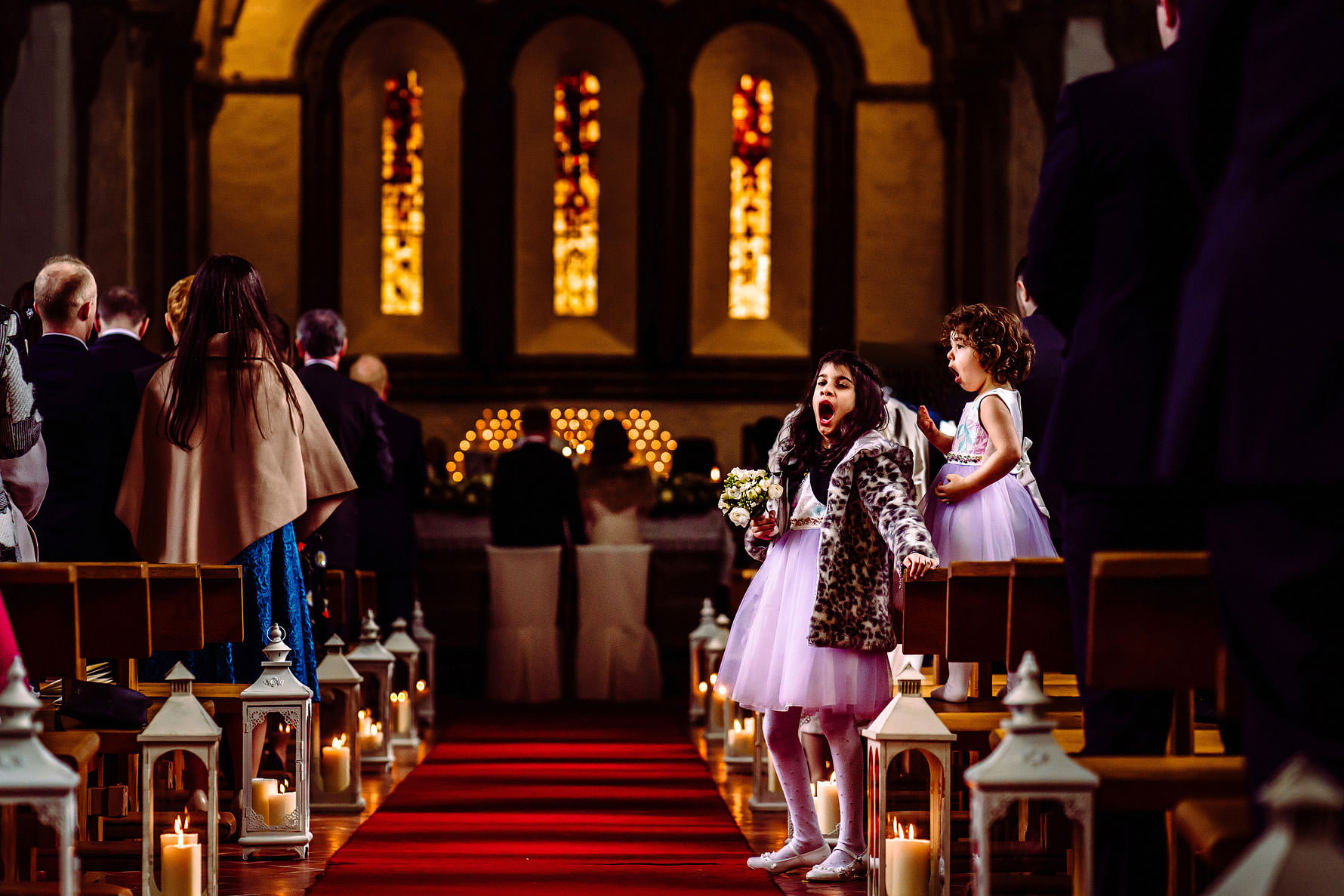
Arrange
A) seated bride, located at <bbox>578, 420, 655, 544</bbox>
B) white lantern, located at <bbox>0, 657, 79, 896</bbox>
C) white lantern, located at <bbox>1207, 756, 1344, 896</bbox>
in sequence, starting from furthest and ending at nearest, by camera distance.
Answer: seated bride, located at <bbox>578, 420, 655, 544</bbox> < white lantern, located at <bbox>0, 657, 79, 896</bbox> < white lantern, located at <bbox>1207, 756, 1344, 896</bbox>

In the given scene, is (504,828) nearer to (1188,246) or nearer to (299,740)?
(299,740)

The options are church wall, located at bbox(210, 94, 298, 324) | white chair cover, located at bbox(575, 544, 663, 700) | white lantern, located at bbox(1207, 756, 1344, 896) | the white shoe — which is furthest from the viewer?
church wall, located at bbox(210, 94, 298, 324)

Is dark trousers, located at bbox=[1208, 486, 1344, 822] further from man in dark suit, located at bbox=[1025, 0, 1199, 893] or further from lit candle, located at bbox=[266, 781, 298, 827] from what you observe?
lit candle, located at bbox=[266, 781, 298, 827]

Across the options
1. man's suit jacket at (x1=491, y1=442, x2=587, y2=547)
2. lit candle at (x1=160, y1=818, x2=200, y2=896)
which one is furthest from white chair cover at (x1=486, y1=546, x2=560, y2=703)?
lit candle at (x1=160, y1=818, x2=200, y2=896)

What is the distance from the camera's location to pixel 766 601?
4.77 m

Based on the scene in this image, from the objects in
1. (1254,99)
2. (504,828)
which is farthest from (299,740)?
(1254,99)

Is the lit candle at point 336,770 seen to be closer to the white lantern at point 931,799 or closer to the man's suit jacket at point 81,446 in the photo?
the man's suit jacket at point 81,446

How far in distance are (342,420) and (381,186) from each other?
27.7ft

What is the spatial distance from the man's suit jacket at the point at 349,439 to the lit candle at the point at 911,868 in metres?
3.97

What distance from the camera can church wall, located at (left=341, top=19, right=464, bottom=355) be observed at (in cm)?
1516

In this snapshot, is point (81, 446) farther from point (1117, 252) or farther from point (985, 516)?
point (1117, 252)

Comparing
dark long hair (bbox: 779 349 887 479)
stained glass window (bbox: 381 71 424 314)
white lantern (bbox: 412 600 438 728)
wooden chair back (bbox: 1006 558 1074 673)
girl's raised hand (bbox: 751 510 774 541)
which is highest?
stained glass window (bbox: 381 71 424 314)

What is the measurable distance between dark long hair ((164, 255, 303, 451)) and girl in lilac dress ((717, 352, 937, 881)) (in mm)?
1622

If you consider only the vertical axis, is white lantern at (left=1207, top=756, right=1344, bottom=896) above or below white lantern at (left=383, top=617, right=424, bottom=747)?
above
